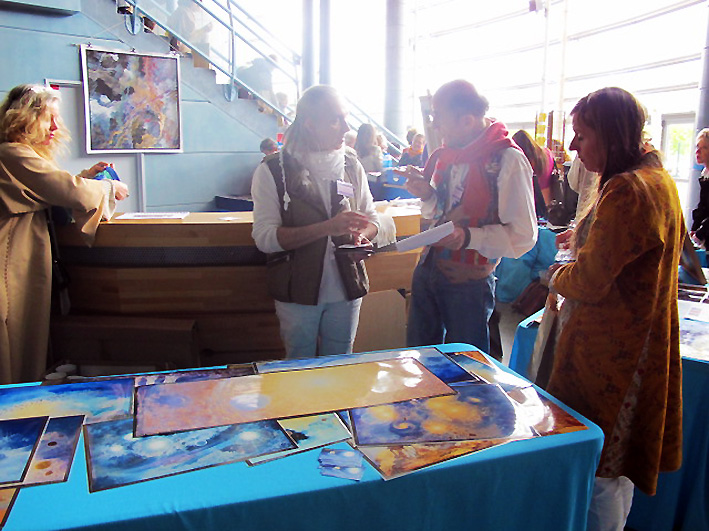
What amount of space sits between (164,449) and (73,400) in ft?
1.22

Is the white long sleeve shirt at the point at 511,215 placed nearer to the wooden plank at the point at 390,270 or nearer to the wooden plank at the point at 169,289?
the wooden plank at the point at 390,270

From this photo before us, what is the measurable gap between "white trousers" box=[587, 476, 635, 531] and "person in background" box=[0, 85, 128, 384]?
2.29m

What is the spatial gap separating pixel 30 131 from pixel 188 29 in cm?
443

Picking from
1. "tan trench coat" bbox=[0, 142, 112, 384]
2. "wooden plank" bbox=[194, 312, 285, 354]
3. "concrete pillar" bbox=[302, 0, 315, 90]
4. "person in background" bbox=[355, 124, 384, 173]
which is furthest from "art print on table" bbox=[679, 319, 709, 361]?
"concrete pillar" bbox=[302, 0, 315, 90]

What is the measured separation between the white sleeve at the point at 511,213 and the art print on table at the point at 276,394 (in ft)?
2.00

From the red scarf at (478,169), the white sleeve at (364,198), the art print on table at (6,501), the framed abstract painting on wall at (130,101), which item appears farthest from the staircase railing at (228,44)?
the art print on table at (6,501)

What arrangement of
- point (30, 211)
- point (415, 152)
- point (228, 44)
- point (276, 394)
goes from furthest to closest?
point (415, 152) < point (228, 44) < point (30, 211) < point (276, 394)

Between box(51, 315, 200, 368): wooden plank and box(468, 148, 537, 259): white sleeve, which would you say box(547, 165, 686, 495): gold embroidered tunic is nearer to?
box(468, 148, 537, 259): white sleeve

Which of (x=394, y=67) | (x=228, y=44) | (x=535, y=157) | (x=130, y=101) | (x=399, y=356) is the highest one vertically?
(x=394, y=67)

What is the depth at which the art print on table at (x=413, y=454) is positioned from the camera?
1.11 meters

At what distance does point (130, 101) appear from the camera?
5785mm

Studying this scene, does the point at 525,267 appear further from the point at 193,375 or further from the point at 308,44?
the point at 308,44

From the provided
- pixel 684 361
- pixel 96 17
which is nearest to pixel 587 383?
pixel 684 361

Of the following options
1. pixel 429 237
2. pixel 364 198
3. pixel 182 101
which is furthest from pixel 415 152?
pixel 429 237
